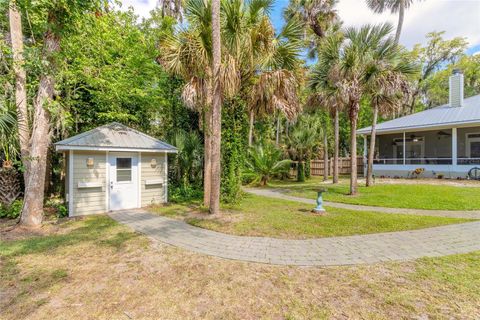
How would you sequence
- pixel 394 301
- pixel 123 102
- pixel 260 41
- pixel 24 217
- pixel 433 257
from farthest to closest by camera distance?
pixel 123 102
pixel 260 41
pixel 24 217
pixel 433 257
pixel 394 301

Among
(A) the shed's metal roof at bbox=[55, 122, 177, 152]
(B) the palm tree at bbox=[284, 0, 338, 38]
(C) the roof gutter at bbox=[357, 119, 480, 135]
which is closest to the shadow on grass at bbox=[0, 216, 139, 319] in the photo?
(A) the shed's metal roof at bbox=[55, 122, 177, 152]

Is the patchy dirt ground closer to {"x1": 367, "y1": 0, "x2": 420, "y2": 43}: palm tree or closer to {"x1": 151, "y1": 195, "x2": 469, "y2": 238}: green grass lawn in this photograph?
{"x1": 151, "y1": 195, "x2": 469, "y2": 238}: green grass lawn

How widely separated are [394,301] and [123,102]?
12.0 meters

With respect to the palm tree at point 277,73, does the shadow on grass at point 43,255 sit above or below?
below

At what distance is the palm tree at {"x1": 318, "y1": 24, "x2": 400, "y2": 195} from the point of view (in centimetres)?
911

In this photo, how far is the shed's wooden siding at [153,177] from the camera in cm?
877

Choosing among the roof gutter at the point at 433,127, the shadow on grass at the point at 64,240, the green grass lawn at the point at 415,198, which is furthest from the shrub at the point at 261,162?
the roof gutter at the point at 433,127

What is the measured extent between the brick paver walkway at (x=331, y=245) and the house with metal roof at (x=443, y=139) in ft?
36.2

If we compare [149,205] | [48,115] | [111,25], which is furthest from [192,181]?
[111,25]

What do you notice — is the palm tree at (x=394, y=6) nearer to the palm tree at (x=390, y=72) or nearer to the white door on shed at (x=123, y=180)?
the palm tree at (x=390, y=72)

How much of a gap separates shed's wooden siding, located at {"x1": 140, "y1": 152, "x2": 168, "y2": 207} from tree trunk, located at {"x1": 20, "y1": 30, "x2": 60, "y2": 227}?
2.99 metres

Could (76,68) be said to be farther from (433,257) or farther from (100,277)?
(433,257)

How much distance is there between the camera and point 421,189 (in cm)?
1073

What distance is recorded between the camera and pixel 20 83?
6176 millimetres
